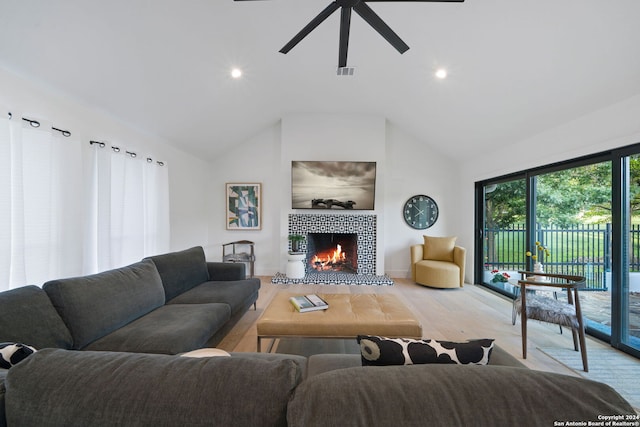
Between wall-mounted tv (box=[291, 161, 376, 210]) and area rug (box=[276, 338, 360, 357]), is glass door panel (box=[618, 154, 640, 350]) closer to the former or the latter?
area rug (box=[276, 338, 360, 357])

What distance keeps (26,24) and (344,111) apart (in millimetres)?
4000

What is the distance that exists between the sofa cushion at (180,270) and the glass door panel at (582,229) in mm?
4401

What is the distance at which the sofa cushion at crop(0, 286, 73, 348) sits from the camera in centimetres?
131

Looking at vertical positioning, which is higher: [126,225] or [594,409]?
[126,225]

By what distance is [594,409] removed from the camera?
0.64 m

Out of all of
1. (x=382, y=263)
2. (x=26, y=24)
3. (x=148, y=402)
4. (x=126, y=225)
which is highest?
(x=26, y=24)

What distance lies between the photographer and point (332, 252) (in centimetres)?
530

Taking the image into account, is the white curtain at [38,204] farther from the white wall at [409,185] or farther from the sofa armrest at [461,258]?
the sofa armrest at [461,258]

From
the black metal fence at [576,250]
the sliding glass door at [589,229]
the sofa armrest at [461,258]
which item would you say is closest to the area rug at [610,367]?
the sliding glass door at [589,229]

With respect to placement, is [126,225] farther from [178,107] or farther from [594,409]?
[594,409]

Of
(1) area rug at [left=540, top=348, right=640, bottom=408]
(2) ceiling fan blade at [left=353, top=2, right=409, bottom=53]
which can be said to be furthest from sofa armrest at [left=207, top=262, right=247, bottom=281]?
(1) area rug at [left=540, top=348, right=640, bottom=408]

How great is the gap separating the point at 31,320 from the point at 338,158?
438 centimetres

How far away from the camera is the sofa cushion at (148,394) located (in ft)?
2.14

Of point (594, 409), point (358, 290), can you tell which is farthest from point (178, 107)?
point (594, 409)
